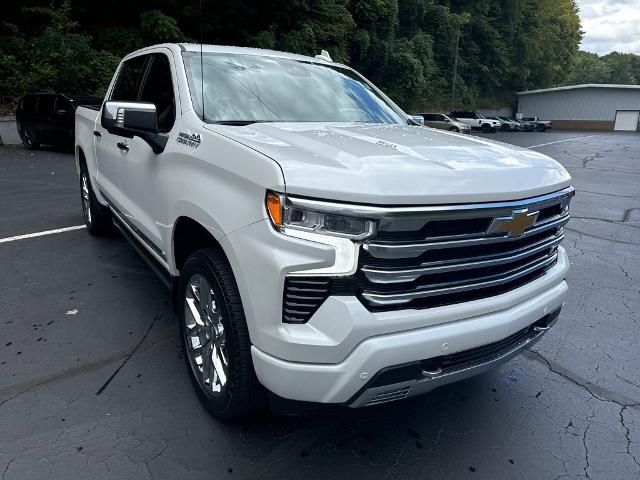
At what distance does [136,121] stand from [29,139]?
14333 millimetres

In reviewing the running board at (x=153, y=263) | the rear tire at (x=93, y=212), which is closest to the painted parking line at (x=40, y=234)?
the rear tire at (x=93, y=212)

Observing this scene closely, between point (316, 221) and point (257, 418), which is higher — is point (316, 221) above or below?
above

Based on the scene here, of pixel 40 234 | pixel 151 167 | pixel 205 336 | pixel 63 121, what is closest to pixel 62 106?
pixel 63 121

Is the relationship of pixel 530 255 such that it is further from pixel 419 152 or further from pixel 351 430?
→ pixel 351 430

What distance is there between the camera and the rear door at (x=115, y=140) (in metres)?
3.95

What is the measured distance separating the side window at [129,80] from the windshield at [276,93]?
36.8 inches

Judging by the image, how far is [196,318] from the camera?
101 inches

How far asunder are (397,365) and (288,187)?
783 mm

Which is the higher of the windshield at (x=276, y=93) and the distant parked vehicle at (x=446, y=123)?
the windshield at (x=276, y=93)

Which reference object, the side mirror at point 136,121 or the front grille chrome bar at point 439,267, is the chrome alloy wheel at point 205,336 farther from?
the side mirror at point 136,121

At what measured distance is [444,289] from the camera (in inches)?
78.3

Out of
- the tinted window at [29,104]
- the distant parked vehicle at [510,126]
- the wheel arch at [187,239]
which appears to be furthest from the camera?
the distant parked vehicle at [510,126]

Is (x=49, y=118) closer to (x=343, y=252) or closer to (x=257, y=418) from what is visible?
(x=257, y=418)

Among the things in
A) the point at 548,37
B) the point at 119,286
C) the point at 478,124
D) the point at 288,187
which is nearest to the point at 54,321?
the point at 119,286
